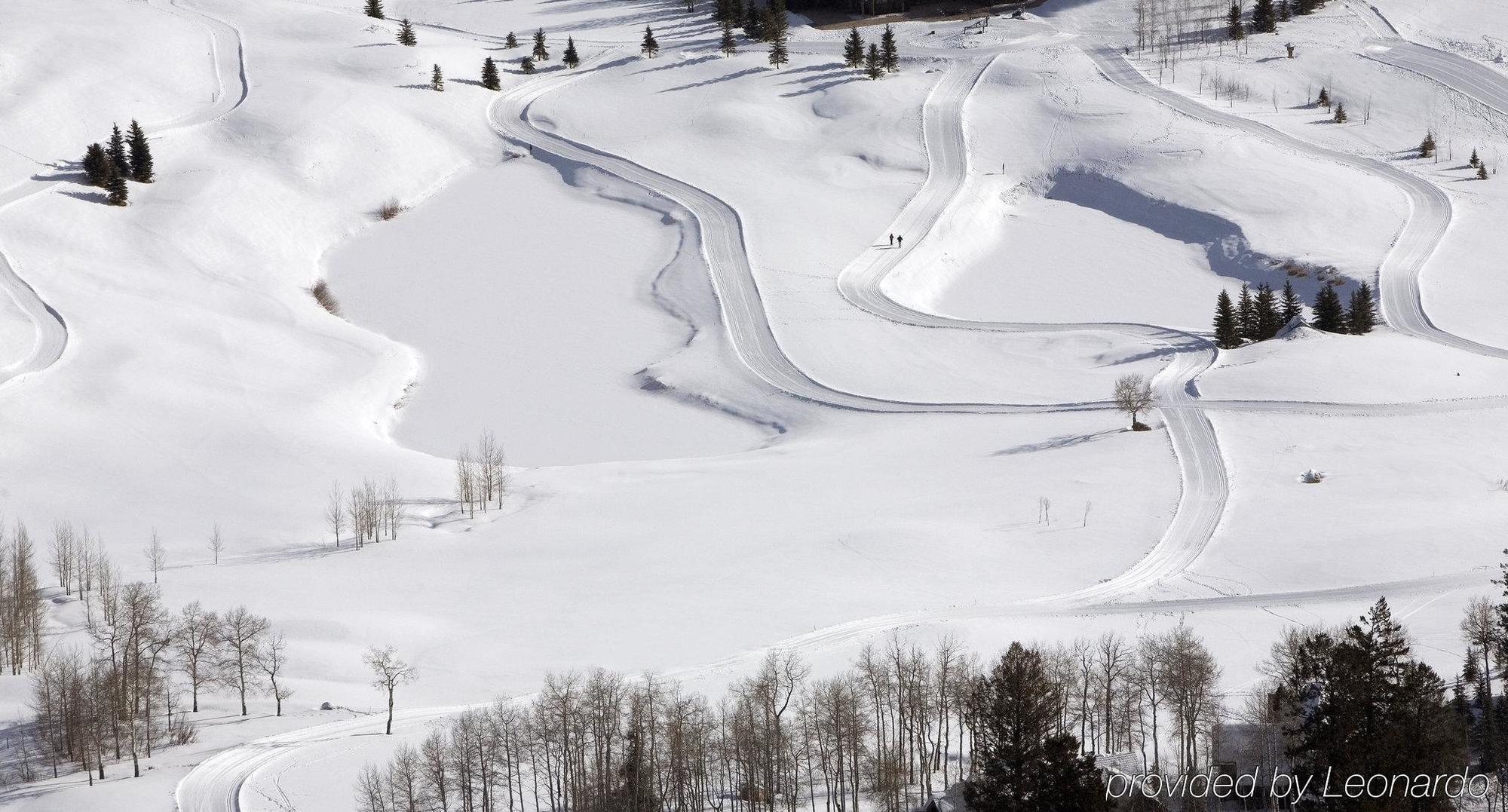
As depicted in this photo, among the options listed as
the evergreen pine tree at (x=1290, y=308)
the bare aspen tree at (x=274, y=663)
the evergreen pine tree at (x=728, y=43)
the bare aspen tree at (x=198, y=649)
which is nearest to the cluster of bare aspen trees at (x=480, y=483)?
the bare aspen tree at (x=274, y=663)

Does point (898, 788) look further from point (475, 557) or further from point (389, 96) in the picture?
point (389, 96)

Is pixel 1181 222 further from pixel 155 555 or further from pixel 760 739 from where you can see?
pixel 155 555

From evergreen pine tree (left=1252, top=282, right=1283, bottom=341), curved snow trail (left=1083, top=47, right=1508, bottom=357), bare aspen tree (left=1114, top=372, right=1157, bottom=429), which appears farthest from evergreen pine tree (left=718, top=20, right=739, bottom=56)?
bare aspen tree (left=1114, top=372, right=1157, bottom=429)

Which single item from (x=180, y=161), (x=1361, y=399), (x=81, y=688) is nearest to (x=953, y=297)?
(x=1361, y=399)

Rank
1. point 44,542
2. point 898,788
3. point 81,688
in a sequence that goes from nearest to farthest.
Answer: point 898,788
point 81,688
point 44,542

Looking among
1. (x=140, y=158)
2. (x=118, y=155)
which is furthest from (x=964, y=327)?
(x=118, y=155)

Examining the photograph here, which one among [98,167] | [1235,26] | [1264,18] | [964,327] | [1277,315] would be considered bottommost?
[1277,315]
